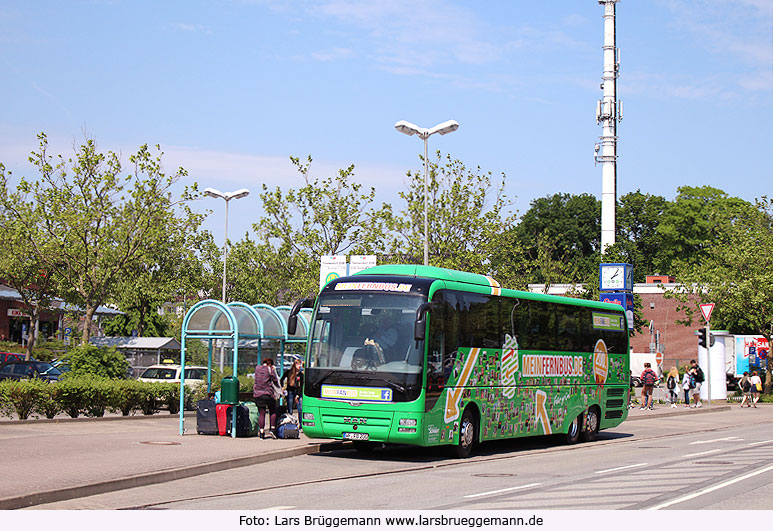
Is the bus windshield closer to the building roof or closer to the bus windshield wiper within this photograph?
the bus windshield wiper

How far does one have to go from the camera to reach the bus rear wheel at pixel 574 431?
74.5ft

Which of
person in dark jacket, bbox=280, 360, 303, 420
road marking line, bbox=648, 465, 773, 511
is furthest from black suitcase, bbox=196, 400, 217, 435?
road marking line, bbox=648, 465, 773, 511

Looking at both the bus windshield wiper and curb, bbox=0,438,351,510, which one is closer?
curb, bbox=0,438,351,510

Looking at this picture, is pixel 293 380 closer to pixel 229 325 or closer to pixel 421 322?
pixel 229 325

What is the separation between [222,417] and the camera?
2038cm

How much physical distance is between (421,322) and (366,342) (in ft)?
3.99

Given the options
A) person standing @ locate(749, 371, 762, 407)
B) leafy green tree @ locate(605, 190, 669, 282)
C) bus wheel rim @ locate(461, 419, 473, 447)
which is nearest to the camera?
bus wheel rim @ locate(461, 419, 473, 447)

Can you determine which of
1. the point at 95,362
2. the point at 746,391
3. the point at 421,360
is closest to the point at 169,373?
the point at 95,362

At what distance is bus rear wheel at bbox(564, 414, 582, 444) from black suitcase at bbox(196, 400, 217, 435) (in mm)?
8363

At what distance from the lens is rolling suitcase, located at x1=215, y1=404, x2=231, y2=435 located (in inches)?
800

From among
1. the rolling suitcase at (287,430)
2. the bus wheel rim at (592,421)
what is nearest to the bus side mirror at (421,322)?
the rolling suitcase at (287,430)

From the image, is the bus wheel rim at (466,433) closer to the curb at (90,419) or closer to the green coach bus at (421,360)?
the green coach bus at (421,360)
